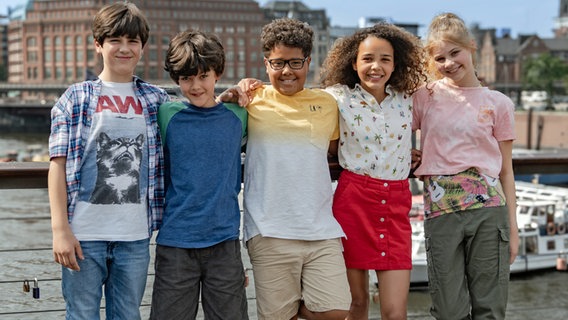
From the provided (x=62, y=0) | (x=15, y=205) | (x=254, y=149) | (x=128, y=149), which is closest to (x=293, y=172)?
(x=254, y=149)

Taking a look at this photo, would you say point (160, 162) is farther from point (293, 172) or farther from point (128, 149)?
point (293, 172)

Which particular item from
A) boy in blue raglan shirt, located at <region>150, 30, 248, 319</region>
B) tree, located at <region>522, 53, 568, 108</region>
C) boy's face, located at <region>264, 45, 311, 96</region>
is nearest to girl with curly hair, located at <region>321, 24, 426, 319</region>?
boy's face, located at <region>264, 45, 311, 96</region>

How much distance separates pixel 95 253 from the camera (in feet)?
8.70

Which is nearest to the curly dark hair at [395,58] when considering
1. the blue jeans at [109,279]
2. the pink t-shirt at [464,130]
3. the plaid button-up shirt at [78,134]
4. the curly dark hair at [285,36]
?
the pink t-shirt at [464,130]

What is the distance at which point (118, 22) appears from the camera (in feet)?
8.86

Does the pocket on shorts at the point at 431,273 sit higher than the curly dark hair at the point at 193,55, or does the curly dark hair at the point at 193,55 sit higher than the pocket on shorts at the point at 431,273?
the curly dark hair at the point at 193,55

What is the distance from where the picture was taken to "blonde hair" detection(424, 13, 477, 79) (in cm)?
312

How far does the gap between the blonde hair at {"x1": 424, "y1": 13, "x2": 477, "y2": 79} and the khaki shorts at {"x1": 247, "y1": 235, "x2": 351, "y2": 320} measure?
903mm

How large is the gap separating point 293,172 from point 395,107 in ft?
1.74

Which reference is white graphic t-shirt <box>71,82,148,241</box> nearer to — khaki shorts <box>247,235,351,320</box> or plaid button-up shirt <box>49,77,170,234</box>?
plaid button-up shirt <box>49,77,170,234</box>

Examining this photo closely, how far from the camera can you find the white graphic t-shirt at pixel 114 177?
105 inches

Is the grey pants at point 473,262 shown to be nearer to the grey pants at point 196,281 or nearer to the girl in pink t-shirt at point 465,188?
the girl in pink t-shirt at point 465,188

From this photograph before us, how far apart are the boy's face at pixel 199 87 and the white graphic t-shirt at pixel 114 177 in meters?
0.19

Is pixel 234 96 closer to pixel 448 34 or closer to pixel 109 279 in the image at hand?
pixel 109 279
